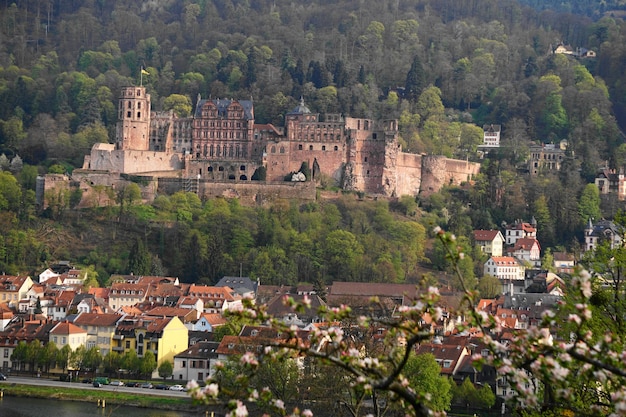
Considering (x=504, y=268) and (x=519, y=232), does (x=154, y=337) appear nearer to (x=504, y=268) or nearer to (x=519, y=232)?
(x=504, y=268)

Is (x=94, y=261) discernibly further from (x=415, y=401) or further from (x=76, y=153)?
(x=415, y=401)

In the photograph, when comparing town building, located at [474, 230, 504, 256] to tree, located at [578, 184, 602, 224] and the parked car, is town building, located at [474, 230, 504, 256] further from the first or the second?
the parked car

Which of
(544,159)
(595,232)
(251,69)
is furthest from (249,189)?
(251,69)

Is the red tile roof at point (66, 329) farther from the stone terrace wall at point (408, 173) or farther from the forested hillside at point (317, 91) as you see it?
the stone terrace wall at point (408, 173)

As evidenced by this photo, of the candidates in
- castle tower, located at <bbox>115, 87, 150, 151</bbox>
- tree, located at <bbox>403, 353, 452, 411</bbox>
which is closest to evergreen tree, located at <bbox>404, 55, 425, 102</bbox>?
castle tower, located at <bbox>115, 87, 150, 151</bbox>

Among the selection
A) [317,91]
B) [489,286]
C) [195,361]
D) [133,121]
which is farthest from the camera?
[317,91]

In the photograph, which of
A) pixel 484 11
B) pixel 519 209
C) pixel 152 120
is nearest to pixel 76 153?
pixel 152 120
